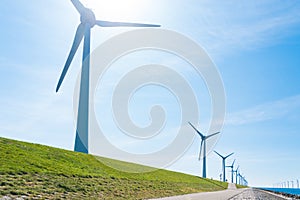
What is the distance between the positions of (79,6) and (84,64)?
31.0ft

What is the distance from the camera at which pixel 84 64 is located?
4406 centimetres

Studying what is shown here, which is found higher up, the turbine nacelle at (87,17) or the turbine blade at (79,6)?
the turbine blade at (79,6)

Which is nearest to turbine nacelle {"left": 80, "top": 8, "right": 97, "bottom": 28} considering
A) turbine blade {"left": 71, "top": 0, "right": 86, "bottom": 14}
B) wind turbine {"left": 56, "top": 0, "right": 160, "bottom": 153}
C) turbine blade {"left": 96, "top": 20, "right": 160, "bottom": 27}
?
wind turbine {"left": 56, "top": 0, "right": 160, "bottom": 153}

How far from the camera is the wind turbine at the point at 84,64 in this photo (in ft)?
139

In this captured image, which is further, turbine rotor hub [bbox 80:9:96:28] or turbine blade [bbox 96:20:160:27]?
turbine rotor hub [bbox 80:9:96:28]

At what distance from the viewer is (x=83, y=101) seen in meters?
42.7

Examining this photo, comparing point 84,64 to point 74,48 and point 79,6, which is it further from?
point 79,6

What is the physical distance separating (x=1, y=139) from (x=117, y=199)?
535 inches

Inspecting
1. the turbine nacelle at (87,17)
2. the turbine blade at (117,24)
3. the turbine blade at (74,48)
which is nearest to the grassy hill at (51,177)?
the turbine blade at (74,48)

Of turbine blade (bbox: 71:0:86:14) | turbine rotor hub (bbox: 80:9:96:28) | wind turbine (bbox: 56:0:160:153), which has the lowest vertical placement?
wind turbine (bbox: 56:0:160:153)

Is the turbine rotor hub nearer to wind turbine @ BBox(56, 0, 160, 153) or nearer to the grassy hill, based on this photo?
wind turbine @ BBox(56, 0, 160, 153)

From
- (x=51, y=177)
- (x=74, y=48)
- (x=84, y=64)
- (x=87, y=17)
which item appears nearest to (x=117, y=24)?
(x=87, y=17)

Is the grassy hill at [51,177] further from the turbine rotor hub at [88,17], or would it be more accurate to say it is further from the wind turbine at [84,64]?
the turbine rotor hub at [88,17]

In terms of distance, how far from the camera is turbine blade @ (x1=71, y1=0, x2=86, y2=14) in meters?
47.6
